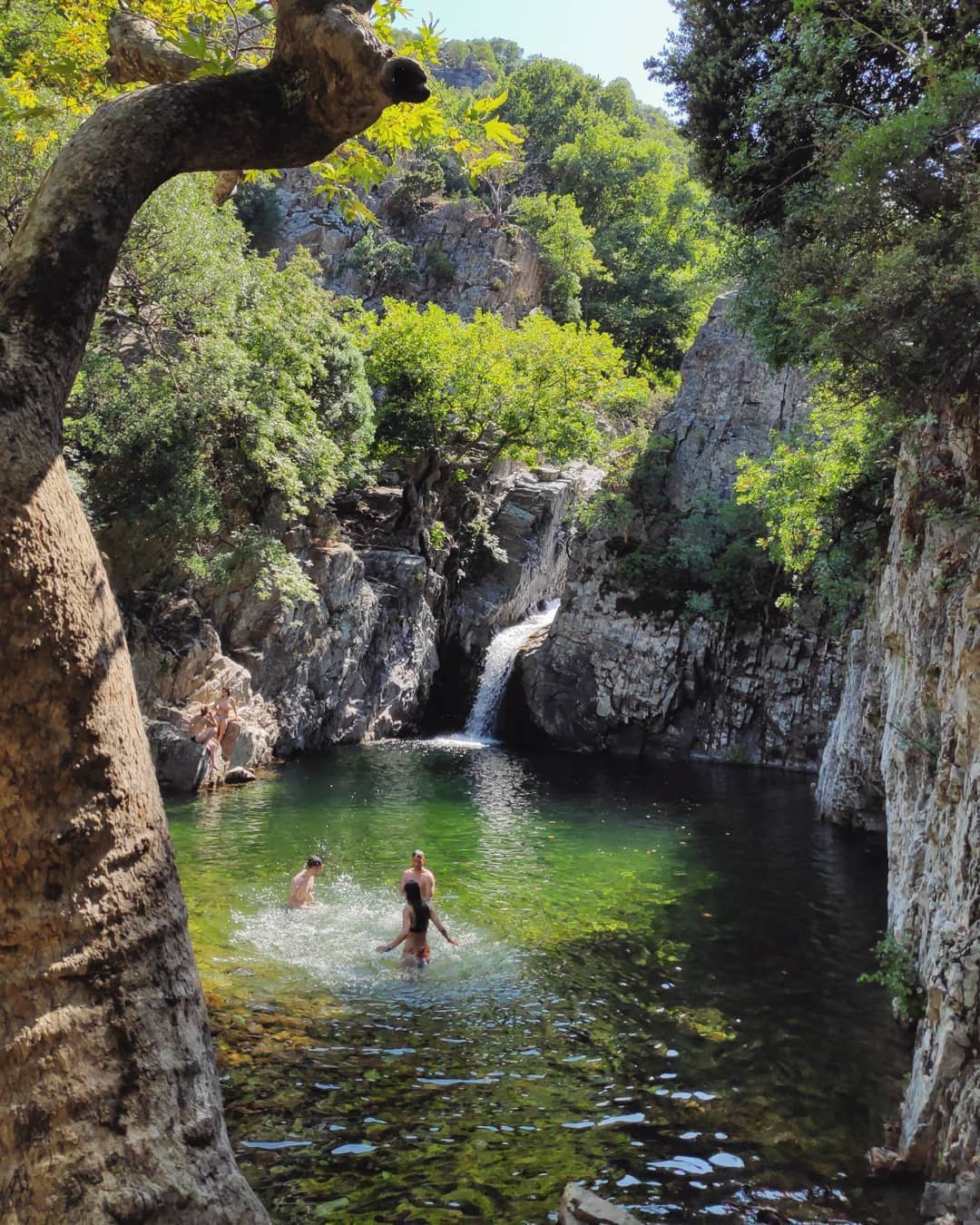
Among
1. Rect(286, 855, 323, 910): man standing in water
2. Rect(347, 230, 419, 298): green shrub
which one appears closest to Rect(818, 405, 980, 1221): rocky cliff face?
Rect(286, 855, 323, 910): man standing in water

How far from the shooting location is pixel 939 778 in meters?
8.00

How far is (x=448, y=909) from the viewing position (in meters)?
12.6

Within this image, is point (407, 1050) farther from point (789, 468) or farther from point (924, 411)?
point (789, 468)

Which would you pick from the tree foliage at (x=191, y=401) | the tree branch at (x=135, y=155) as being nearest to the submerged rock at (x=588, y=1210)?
the tree branch at (x=135, y=155)

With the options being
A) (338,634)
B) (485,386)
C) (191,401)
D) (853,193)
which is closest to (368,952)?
(853,193)

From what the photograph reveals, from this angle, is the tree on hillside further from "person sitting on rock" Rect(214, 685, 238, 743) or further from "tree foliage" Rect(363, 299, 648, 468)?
"tree foliage" Rect(363, 299, 648, 468)

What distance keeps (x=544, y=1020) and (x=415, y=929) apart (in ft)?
6.46

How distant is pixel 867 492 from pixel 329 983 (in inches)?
498

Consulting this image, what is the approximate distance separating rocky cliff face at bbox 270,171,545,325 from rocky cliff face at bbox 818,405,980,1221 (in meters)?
38.1

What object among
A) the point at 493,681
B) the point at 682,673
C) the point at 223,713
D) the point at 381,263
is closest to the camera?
the point at 223,713

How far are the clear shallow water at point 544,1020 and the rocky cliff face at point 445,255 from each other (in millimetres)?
35414

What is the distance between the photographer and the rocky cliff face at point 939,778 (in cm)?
580

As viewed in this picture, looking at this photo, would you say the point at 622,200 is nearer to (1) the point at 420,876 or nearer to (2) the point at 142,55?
(1) the point at 420,876

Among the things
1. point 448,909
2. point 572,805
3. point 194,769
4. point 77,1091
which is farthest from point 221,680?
point 77,1091
